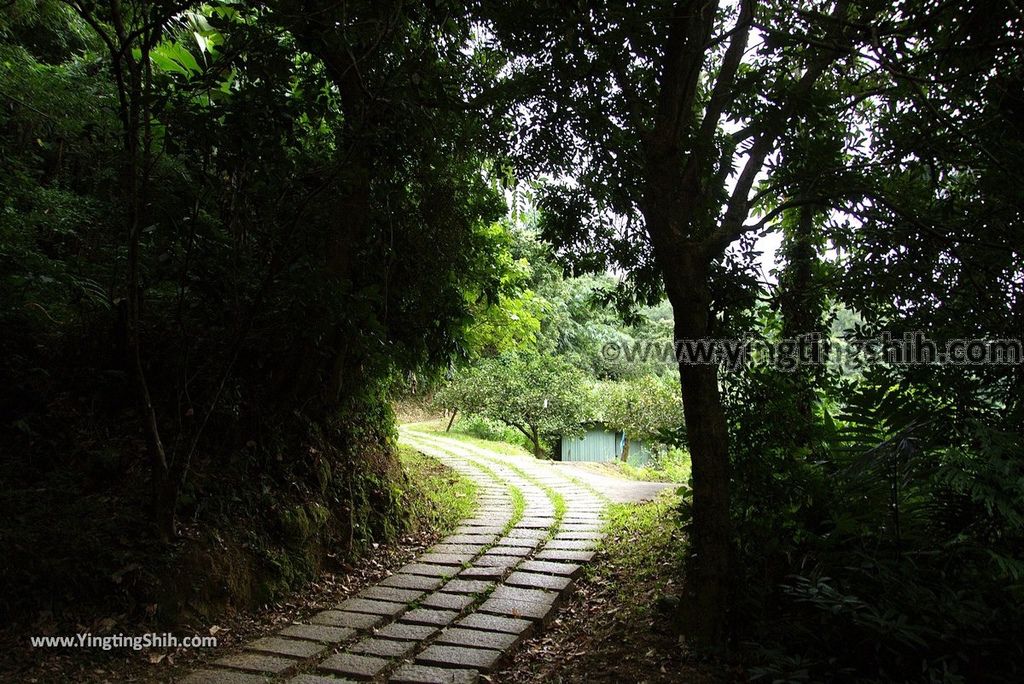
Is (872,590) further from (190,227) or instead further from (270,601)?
(190,227)

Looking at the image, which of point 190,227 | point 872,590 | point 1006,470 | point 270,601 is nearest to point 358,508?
point 270,601

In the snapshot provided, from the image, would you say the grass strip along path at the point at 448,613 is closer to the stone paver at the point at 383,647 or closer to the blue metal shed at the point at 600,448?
the stone paver at the point at 383,647

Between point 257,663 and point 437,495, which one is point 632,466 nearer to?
point 437,495

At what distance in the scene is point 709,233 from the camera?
13.6 feet

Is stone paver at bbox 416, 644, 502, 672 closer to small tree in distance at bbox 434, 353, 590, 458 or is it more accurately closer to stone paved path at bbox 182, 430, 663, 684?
stone paved path at bbox 182, 430, 663, 684

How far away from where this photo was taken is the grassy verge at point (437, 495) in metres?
6.76

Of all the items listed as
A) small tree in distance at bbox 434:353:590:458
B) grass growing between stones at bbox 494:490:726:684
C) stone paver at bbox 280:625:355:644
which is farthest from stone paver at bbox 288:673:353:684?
small tree in distance at bbox 434:353:590:458

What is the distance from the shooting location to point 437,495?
25.5ft

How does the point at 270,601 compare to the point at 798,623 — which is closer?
the point at 798,623

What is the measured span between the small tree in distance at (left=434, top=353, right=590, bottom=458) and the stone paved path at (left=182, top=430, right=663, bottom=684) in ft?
30.4

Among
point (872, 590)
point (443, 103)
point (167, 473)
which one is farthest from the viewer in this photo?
point (443, 103)

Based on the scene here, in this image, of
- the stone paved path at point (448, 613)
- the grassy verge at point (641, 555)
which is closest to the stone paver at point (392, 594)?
the stone paved path at point (448, 613)

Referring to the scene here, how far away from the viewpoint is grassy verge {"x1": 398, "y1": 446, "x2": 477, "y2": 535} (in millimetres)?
6758

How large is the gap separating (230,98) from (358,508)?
3.66m
